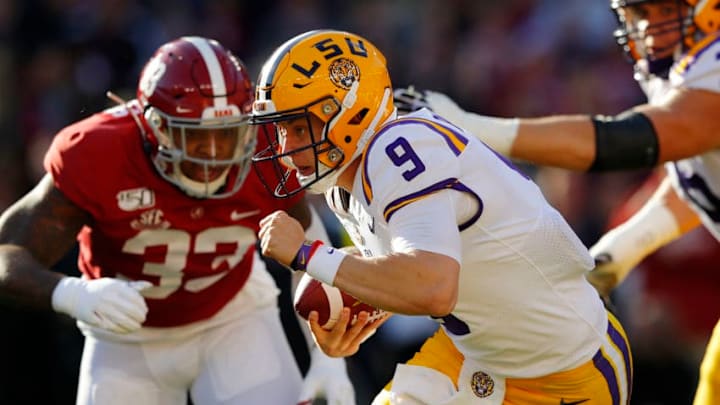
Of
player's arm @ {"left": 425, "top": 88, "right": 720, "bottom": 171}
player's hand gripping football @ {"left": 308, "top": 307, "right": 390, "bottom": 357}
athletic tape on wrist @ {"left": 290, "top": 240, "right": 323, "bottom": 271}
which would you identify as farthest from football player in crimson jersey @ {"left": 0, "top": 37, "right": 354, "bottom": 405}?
athletic tape on wrist @ {"left": 290, "top": 240, "right": 323, "bottom": 271}

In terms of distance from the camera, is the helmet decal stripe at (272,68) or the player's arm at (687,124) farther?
the player's arm at (687,124)

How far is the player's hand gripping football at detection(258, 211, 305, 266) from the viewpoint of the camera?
3035mm

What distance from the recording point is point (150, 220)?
400cm

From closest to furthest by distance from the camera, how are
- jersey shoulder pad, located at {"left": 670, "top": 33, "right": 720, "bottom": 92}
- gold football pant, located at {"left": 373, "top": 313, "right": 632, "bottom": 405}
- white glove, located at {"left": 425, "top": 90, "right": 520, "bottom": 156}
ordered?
gold football pant, located at {"left": 373, "top": 313, "right": 632, "bottom": 405} < white glove, located at {"left": 425, "top": 90, "right": 520, "bottom": 156} < jersey shoulder pad, located at {"left": 670, "top": 33, "right": 720, "bottom": 92}

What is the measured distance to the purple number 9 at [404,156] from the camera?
2961 mm

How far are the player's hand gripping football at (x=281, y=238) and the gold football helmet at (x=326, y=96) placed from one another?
0.58ft

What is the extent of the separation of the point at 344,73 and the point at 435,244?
59 cm

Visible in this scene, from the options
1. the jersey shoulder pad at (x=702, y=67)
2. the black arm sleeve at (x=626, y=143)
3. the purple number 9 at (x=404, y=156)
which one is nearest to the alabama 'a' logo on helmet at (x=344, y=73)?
the purple number 9 at (x=404, y=156)

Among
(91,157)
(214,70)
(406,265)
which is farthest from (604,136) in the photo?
(91,157)

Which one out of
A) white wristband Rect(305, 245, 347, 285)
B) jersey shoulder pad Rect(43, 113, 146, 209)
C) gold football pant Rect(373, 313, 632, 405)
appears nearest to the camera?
white wristband Rect(305, 245, 347, 285)

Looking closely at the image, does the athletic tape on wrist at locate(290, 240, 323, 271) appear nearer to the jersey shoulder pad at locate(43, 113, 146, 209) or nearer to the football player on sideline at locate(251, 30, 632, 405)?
the football player on sideline at locate(251, 30, 632, 405)

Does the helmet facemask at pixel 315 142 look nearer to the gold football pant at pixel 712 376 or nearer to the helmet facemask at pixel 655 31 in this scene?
the gold football pant at pixel 712 376

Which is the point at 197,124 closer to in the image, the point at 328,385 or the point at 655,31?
the point at 328,385

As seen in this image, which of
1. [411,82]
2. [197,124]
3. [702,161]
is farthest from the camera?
[411,82]
